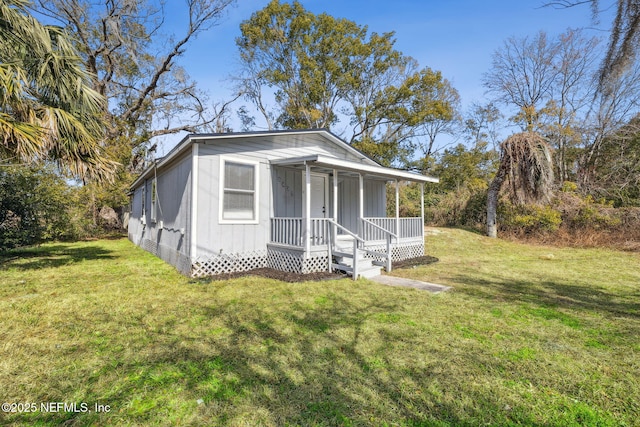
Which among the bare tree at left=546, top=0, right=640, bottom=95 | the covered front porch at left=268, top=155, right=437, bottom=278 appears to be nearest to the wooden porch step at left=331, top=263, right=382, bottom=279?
the covered front porch at left=268, top=155, right=437, bottom=278

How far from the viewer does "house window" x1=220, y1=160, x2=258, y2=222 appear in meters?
7.19

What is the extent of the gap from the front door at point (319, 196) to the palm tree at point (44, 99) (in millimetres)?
5282

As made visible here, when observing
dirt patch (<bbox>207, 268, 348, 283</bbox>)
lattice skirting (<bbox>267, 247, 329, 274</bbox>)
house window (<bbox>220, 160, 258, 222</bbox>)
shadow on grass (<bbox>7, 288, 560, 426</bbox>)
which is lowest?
shadow on grass (<bbox>7, 288, 560, 426</bbox>)

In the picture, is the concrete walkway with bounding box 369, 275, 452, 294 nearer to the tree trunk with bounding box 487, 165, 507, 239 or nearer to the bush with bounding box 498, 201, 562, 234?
the tree trunk with bounding box 487, 165, 507, 239

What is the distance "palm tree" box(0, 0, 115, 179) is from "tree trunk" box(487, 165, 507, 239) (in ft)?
48.9

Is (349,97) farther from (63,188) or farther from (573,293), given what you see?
(573,293)

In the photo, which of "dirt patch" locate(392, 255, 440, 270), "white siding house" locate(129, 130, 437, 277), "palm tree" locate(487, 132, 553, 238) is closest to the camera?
"white siding house" locate(129, 130, 437, 277)

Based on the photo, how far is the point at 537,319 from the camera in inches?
167

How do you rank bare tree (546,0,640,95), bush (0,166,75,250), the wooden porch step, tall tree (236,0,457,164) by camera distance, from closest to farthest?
bare tree (546,0,640,95)
the wooden porch step
bush (0,166,75,250)
tall tree (236,0,457,164)

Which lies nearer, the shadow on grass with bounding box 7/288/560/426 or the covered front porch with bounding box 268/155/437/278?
the shadow on grass with bounding box 7/288/560/426

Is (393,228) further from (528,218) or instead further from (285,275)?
(528,218)

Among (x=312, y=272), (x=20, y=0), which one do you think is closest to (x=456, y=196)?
(x=312, y=272)

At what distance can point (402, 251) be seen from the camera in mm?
9570

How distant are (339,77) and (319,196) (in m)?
16.1
